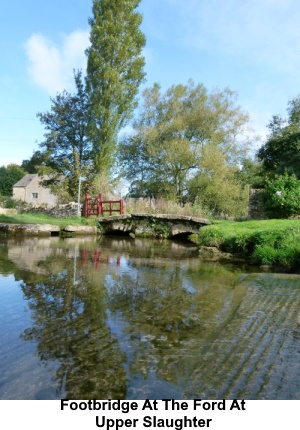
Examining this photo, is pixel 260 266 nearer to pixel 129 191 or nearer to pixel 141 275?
pixel 141 275

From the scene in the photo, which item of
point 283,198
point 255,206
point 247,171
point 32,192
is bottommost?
point 255,206

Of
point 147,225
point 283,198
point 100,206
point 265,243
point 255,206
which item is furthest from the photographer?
point 100,206

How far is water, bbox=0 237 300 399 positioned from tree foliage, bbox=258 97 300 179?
45.2 ft

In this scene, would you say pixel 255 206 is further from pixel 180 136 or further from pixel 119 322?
pixel 119 322

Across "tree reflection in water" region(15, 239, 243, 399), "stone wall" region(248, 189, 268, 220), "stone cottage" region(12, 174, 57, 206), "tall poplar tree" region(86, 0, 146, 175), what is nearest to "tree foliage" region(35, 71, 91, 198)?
"tall poplar tree" region(86, 0, 146, 175)

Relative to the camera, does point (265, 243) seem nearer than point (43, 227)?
Yes

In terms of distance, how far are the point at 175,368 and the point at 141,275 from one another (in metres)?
4.34

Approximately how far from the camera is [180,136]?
2678cm

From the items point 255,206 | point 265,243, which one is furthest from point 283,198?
point 265,243

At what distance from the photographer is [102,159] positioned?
2333cm

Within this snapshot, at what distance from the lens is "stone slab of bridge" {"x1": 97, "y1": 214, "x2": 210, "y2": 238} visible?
17500mm

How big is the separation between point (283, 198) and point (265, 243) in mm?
6031

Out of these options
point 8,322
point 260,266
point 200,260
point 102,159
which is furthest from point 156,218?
point 8,322

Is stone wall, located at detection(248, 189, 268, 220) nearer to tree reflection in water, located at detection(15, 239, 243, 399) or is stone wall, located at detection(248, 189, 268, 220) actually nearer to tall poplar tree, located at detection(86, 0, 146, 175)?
tall poplar tree, located at detection(86, 0, 146, 175)
